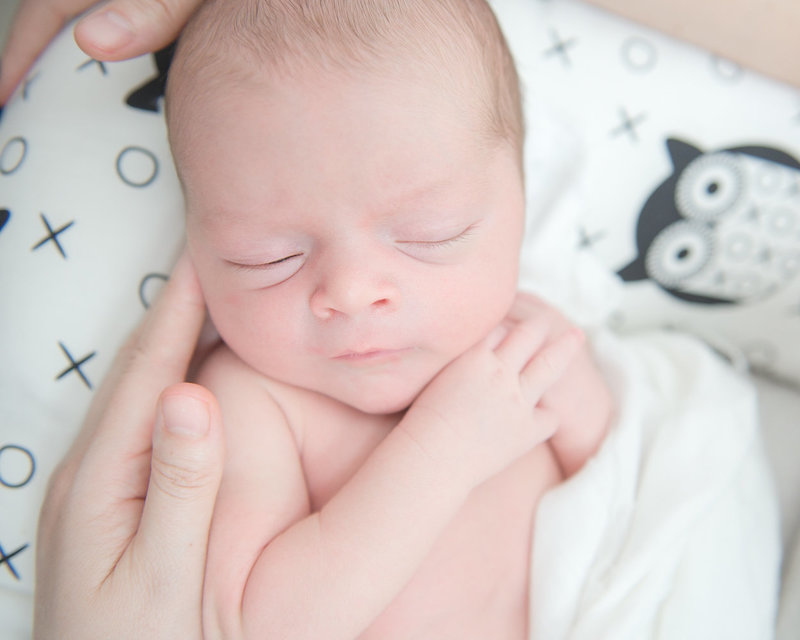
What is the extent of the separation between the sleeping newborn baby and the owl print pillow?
0.37 m

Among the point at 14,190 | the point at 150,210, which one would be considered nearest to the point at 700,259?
the point at 150,210

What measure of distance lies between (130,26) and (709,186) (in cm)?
115

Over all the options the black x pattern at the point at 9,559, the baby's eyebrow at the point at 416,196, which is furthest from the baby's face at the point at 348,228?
the black x pattern at the point at 9,559

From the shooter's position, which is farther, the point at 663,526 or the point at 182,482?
the point at 663,526

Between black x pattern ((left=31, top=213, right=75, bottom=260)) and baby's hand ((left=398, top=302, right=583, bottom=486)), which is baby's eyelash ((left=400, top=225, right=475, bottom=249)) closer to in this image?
baby's hand ((left=398, top=302, right=583, bottom=486))

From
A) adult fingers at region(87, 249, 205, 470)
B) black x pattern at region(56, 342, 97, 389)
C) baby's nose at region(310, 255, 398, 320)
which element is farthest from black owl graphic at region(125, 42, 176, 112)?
baby's nose at region(310, 255, 398, 320)

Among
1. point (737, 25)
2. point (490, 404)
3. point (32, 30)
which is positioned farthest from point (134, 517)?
point (737, 25)

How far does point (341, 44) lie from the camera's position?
0.90 m

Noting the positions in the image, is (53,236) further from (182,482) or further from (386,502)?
(386,502)

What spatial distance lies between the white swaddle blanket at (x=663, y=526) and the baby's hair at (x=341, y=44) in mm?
632

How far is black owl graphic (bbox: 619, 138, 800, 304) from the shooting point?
1430 mm

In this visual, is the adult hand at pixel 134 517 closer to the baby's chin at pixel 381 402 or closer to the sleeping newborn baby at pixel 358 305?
the sleeping newborn baby at pixel 358 305

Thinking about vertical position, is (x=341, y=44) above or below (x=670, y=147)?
above

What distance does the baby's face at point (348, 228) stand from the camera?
895mm
